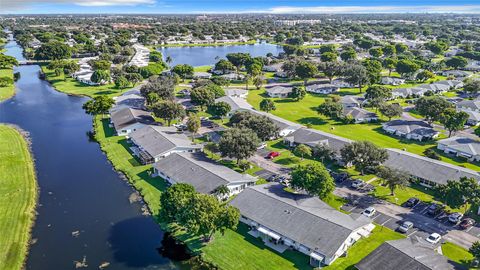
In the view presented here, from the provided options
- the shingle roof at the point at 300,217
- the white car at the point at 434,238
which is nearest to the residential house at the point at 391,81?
the shingle roof at the point at 300,217

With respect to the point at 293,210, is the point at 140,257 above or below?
below

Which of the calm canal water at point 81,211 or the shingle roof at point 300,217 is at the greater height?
the shingle roof at point 300,217

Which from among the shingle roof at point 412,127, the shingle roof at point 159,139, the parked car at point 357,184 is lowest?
the parked car at point 357,184

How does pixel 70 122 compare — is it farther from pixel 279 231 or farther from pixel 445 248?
pixel 445 248

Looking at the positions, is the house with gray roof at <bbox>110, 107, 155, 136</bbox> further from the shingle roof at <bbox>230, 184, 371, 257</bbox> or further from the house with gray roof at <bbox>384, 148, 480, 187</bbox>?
the house with gray roof at <bbox>384, 148, 480, 187</bbox>

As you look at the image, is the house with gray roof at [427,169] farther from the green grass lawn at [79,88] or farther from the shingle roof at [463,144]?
the green grass lawn at [79,88]

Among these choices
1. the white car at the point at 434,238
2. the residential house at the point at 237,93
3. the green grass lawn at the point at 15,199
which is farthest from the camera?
the residential house at the point at 237,93

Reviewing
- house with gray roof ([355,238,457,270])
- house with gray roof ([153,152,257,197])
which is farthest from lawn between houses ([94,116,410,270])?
house with gray roof ([153,152,257,197])

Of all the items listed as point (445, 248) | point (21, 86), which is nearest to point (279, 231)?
point (445, 248)
